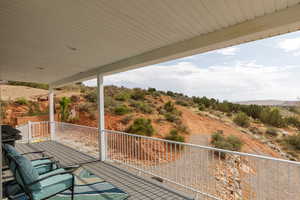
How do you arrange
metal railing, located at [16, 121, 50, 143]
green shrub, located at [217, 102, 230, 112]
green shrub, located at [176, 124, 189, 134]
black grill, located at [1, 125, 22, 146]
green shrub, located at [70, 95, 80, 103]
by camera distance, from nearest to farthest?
black grill, located at [1, 125, 22, 146]
metal railing, located at [16, 121, 50, 143]
green shrub, located at [176, 124, 189, 134]
green shrub, located at [70, 95, 80, 103]
green shrub, located at [217, 102, 230, 112]

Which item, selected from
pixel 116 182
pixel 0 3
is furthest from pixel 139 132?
pixel 0 3

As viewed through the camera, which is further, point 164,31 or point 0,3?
point 164,31

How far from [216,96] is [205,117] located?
14.5ft

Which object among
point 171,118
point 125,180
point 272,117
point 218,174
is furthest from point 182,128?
point 125,180

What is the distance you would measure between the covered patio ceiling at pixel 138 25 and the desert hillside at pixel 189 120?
843 cm

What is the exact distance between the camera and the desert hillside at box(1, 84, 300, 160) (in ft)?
36.1

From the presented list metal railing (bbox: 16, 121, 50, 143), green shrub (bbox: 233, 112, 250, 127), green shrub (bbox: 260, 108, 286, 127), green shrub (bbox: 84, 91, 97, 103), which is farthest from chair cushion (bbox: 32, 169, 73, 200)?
green shrub (bbox: 260, 108, 286, 127)

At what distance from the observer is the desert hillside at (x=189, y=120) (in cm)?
1101

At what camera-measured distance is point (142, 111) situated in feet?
47.4

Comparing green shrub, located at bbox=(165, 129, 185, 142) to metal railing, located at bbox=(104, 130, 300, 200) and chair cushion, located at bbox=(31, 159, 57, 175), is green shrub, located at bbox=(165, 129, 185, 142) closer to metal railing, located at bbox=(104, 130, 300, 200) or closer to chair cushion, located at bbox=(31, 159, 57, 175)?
metal railing, located at bbox=(104, 130, 300, 200)

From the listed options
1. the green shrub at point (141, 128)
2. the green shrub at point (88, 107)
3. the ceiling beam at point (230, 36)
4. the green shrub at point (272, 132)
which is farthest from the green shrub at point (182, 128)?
the ceiling beam at point (230, 36)

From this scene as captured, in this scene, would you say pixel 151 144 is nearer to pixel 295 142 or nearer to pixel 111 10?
pixel 111 10

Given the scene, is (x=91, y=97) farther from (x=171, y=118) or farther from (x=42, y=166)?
(x=42, y=166)

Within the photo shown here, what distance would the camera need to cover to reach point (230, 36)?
232 centimetres
